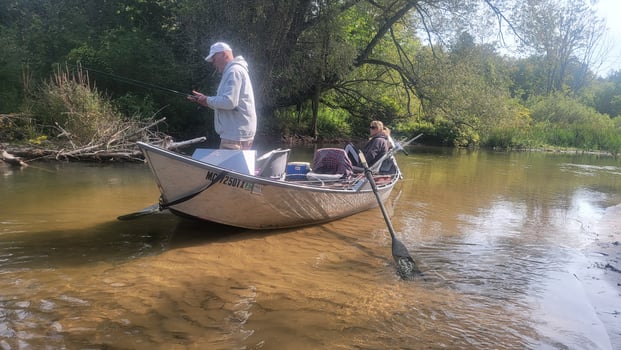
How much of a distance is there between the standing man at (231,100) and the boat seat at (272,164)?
87cm

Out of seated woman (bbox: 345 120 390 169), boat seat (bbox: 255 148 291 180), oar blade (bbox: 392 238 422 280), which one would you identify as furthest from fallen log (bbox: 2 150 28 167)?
oar blade (bbox: 392 238 422 280)

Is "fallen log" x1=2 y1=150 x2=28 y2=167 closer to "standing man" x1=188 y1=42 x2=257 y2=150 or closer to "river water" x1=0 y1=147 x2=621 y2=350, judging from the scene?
"river water" x1=0 y1=147 x2=621 y2=350

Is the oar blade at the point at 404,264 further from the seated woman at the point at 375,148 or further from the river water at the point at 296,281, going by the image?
the seated woman at the point at 375,148

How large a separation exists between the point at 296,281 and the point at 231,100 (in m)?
2.25

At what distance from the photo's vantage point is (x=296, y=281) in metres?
4.48

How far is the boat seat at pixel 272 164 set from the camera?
6.66 meters

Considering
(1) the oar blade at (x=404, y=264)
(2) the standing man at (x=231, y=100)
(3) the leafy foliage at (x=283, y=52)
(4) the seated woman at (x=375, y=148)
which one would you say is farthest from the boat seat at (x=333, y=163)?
(3) the leafy foliage at (x=283, y=52)

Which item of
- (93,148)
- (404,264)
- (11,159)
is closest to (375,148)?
(404,264)

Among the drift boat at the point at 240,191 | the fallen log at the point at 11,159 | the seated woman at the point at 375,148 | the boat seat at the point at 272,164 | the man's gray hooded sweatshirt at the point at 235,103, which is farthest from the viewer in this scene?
the fallen log at the point at 11,159

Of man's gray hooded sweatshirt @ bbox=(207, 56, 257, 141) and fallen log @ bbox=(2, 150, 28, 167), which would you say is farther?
fallen log @ bbox=(2, 150, 28, 167)

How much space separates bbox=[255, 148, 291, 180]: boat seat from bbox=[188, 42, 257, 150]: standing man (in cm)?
87

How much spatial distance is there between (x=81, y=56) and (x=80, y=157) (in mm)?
8288

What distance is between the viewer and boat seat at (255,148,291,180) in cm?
666

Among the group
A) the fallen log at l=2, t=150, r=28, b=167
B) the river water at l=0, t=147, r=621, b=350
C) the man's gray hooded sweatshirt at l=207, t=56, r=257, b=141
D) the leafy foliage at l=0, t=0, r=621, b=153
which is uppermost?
the leafy foliage at l=0, t=0, r=621, b=153
